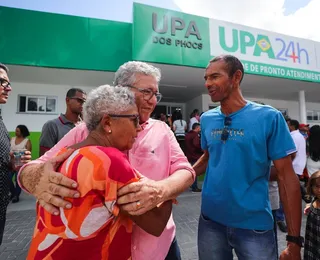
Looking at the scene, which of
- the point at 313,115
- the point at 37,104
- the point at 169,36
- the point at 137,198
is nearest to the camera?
the point at 137,198

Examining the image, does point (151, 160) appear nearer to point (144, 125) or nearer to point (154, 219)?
point (144, 125)

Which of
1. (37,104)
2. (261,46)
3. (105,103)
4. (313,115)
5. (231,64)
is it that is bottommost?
(105,103)

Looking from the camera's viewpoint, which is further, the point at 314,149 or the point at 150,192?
the point at 314,149

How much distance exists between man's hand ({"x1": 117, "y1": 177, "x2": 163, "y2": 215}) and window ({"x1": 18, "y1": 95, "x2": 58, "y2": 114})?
8.86 m

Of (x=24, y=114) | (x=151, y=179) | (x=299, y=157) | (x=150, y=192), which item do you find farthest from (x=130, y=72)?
(x=24, y=114)

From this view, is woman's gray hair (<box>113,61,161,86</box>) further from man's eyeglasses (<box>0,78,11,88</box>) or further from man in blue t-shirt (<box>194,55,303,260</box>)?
man's eyeglasses (<box>0,78,11,88</box>)

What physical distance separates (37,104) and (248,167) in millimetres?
9075

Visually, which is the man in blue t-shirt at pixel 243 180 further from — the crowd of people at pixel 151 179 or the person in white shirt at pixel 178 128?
the person in white shirt at pixel 178 128

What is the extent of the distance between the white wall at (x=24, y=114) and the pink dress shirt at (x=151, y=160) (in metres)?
8.21

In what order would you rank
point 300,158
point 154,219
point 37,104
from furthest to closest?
point 37,104 → point 300,158 → point 154,219

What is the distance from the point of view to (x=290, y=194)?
143 cm

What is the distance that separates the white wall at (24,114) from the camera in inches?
310

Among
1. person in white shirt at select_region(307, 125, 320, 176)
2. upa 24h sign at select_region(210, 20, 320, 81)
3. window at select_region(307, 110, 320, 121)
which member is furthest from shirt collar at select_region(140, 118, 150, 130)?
window at select_region(307, 110, 320, 121)

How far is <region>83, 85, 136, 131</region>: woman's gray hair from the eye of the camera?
3.51 ft
